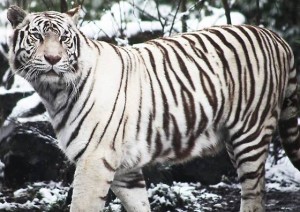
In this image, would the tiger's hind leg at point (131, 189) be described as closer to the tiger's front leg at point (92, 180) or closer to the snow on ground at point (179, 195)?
the tiger's front leg at point (92, 180)

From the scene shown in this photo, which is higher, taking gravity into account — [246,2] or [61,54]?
[61,54]

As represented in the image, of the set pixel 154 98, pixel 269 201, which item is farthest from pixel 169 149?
pixel 269 201

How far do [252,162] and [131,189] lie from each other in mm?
897

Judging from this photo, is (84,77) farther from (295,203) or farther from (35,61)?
(295,203)

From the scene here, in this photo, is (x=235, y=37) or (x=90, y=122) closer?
(x=90, y=122)

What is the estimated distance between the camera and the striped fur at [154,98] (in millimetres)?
4043

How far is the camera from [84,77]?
13.5 ft

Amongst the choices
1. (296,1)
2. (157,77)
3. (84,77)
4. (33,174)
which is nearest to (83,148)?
(84,77)

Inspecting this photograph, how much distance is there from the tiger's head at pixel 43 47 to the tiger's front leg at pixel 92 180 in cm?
51

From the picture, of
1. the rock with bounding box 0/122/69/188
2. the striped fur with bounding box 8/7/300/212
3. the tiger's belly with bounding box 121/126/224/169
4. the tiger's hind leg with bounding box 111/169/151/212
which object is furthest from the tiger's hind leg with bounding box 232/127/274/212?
the rock with bounding box 0/122/69/188

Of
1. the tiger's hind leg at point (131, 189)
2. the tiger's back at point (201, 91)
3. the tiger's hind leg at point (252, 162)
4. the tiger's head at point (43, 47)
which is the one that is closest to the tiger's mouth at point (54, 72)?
the tiger's head at point (43, 47)

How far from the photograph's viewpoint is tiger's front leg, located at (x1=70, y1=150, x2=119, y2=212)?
403cm

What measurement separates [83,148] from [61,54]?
60 cm

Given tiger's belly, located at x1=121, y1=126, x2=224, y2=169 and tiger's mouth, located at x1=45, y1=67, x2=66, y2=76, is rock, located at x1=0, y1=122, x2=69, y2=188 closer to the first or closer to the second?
tiger's belly, located at x1=121, y1=126, x2=224, y2=169
